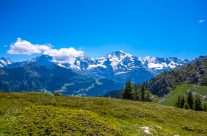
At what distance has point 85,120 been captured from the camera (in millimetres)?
33750

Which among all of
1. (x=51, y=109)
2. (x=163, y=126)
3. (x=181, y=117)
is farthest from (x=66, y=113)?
(x=181, y=117)

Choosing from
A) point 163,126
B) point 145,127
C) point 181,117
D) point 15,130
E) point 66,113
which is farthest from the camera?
point 181,117

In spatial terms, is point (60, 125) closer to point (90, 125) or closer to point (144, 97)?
point (90, 125)

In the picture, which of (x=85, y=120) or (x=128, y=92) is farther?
(x=128, y=92)

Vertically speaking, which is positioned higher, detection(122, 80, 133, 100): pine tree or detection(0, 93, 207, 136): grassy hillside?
detection(122, 80, 133, 100): pine tree

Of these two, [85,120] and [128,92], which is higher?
[128,92]

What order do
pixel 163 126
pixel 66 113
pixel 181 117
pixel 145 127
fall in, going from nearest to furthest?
1. pixel 66 113
2. pixel 145 127
3. pixel 163 126
4. pixel 181 117

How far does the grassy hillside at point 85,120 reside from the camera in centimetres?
3094

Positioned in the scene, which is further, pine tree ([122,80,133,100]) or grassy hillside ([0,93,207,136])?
pine tree ([122,80,133,100])

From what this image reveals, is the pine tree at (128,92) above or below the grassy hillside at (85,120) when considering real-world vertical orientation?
above

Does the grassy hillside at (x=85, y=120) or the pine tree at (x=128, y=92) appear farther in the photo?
the pine tree at (x=128, y=92)

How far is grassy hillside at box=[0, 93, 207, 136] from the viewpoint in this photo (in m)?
30.9

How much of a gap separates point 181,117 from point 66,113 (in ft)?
70.9

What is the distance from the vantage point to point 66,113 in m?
35.0
